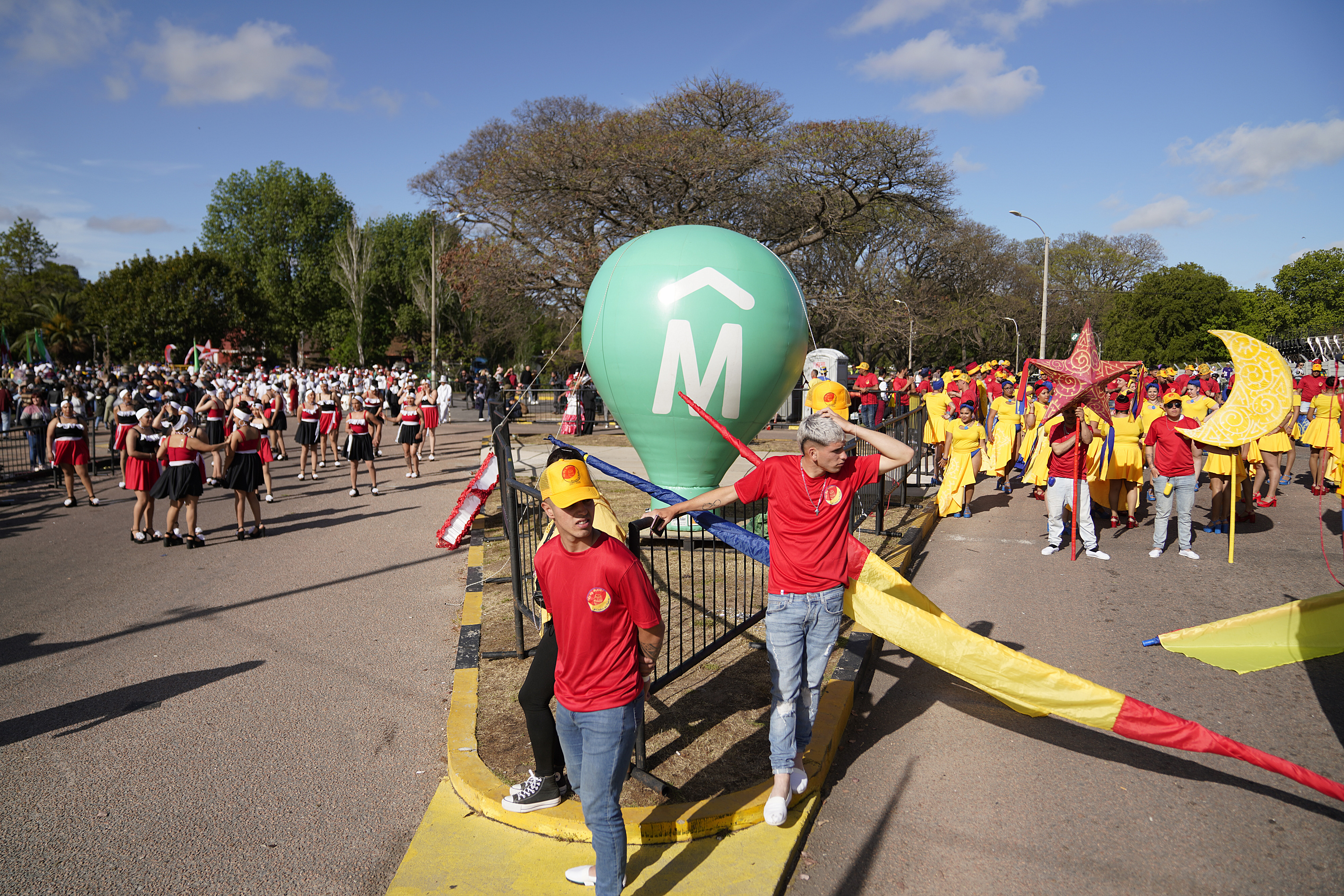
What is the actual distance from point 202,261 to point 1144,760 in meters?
56.3

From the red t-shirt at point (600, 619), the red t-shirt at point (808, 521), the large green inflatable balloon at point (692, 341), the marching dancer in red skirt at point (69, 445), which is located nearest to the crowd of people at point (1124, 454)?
the large green inflatable balloon at point (692, 341)

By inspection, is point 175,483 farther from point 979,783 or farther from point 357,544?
point 979,783

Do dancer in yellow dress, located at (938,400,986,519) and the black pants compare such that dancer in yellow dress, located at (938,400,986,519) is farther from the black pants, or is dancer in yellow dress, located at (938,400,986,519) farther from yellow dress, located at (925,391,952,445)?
the black pants

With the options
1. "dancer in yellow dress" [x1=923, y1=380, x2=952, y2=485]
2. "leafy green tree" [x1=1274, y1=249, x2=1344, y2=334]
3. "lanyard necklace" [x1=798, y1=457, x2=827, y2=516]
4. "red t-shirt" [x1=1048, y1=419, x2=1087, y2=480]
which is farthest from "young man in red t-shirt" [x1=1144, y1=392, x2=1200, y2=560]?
"leafy green tree" [x1=1274, y1=249, x2=1344, y2=334]

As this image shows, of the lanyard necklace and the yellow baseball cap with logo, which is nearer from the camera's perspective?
the yellow baseball cap with logo

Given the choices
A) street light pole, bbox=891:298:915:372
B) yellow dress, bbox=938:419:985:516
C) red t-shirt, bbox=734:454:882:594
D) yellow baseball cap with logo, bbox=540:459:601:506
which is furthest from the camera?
street light pole, bbox=891:298:915:372

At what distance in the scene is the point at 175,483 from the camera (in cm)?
935

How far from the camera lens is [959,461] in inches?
427

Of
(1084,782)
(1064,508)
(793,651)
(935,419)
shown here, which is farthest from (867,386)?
(793,651)

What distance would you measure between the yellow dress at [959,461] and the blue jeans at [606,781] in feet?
27.5

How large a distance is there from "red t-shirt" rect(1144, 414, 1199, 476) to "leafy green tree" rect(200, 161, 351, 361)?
56.0 meters

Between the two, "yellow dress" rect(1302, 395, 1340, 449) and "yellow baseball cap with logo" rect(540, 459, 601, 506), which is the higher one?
"yellow baseball cap with logo" rect(540, 459, 601, 506)

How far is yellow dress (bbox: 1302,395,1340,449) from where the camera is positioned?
Answer: 1206 centimetres

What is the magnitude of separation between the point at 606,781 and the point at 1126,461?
9636mm
